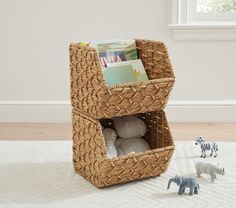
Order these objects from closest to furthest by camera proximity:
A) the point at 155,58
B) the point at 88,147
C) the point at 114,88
Result: the point at 114,88
the point at 88,147
the point at 155,58

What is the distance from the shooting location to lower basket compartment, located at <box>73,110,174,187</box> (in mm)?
1545

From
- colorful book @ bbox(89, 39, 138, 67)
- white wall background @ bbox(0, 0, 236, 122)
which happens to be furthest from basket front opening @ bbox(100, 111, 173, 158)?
white wall background @ bbox(0, 0, 236, 122)

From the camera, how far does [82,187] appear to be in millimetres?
1598

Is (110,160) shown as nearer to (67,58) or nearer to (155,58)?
(155,58)

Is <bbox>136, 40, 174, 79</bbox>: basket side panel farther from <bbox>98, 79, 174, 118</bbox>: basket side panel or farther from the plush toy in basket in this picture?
the plush toy in basket

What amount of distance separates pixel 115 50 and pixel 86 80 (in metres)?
0.20

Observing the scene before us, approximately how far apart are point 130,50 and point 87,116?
0.31 meters

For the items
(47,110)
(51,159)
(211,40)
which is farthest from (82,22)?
(51,159)

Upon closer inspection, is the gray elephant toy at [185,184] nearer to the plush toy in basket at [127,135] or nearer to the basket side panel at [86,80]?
the plush toy in basket at [127,135]

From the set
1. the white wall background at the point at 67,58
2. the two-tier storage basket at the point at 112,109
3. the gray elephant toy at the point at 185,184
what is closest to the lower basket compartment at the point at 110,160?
the two-tier storage basket at the point at 112,109

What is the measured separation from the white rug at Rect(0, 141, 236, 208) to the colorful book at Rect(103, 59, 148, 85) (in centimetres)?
34

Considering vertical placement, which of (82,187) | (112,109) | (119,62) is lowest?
(82,187)

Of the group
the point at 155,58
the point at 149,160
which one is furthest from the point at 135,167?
the point at 155,58

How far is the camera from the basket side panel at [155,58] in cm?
166
